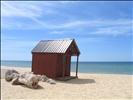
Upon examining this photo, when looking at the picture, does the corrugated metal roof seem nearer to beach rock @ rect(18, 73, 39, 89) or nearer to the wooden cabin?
the wooden cabin

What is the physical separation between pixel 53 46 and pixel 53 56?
3.29 feet

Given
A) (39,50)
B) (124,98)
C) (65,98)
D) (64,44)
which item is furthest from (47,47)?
(124,98)

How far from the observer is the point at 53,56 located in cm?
1355

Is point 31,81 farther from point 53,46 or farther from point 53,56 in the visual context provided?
point 53,46

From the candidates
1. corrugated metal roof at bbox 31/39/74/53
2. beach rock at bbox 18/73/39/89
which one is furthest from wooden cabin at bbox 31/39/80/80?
beach rock at bbox 18/73/39/89

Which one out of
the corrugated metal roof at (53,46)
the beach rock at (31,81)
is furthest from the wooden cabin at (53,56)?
the beach rock at (31,81)

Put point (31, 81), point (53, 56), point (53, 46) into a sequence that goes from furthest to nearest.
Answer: point (53, 46), point (53, 56), point (31, 81)

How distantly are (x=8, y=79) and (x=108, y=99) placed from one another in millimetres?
7192

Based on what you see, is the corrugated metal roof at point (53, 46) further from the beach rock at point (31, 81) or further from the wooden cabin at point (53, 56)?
the beach rock at point (31, 81)

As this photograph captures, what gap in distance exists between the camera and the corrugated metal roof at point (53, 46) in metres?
13.4

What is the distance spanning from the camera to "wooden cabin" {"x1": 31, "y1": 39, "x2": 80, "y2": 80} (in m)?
13.5

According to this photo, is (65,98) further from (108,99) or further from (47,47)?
(47,47)

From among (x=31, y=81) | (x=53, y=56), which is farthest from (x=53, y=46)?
(x=31, y=81)

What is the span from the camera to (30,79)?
32.0 ft
